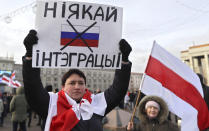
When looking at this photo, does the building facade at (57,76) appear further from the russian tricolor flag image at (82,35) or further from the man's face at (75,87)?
the man's face at (75,87)

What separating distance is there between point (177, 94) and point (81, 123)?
1959mm

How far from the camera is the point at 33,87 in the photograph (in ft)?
5.26

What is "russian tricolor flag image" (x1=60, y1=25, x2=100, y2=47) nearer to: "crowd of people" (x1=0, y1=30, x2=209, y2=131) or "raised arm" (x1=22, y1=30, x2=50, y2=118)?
"crowd of people" (x1=0, y1=30, x2=209, y2=131)

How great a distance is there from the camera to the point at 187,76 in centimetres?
323

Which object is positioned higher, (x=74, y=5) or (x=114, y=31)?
(x=74, y=5)

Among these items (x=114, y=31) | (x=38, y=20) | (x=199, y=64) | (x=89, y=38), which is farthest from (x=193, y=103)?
(x=199, y=64)

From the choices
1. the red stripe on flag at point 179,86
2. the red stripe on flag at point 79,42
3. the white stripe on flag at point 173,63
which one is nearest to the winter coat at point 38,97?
the red stripe on flag at point 79,42

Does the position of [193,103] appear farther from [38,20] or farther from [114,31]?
[38,20]

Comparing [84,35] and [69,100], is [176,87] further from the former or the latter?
[69,100]

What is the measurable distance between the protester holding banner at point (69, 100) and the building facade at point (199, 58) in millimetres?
54514

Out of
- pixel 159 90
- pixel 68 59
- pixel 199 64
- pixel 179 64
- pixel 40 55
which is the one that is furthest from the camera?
pixel 199 64

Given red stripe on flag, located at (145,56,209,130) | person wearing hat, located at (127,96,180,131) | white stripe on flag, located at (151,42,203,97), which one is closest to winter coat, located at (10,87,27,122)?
person wearing hat, located at (127,96,180,131)

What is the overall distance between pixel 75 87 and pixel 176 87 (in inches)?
78.3

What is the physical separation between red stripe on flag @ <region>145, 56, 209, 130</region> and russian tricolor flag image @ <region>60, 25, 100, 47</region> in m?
1.11
